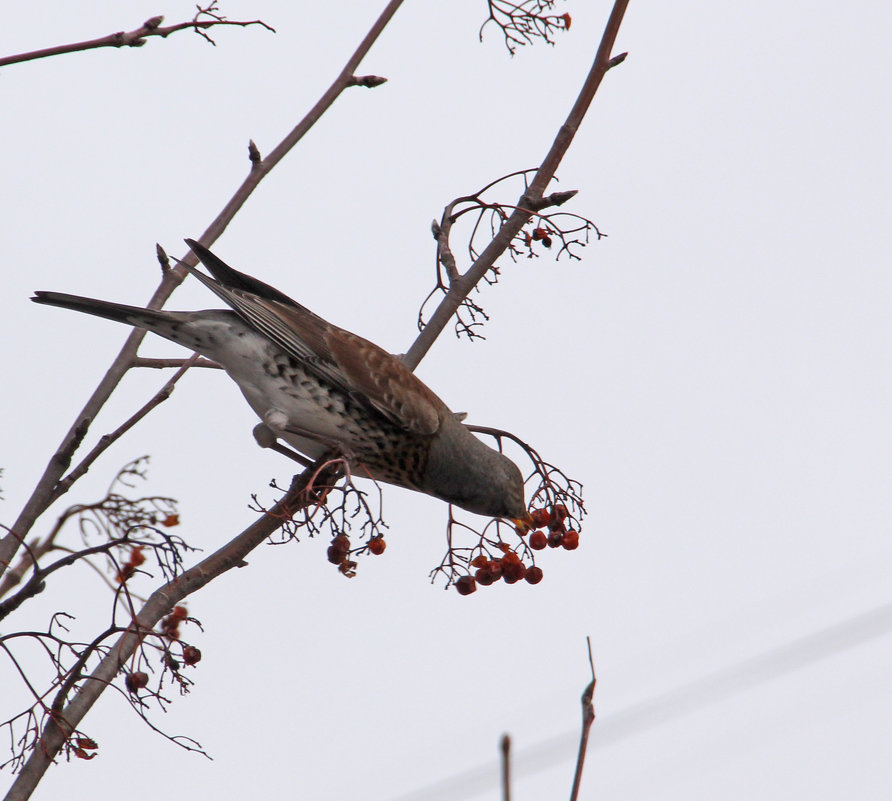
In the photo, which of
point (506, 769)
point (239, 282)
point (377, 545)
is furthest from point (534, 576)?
point (506, 769)

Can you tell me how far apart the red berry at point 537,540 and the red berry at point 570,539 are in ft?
0.29

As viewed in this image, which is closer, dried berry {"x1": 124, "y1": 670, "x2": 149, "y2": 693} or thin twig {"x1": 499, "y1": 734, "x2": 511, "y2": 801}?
thin twig {"x1": 499, "y1": 734, "x2": 511, "y2": 801}

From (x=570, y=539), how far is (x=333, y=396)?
4.23ft

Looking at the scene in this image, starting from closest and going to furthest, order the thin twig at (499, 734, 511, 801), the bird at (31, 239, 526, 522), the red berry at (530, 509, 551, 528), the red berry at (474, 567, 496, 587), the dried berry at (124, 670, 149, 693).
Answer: the thin twig at (499, 734, 511, 801), the dried berry at (124, 670, 149, 693), the red berry at (474, 567, 496, 587), the red berry at (530, 509, 551, 528), the bird at (31, 239, 526, 522)

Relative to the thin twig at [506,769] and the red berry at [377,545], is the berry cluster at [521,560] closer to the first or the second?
the red berry at [377,545]

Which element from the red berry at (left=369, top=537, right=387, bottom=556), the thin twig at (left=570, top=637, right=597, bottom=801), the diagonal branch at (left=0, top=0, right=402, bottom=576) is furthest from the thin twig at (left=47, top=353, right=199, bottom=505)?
the thin twig at (left=570, top=637, right=597, bottom=801)

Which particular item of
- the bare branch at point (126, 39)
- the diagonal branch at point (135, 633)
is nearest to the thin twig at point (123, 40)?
the bare branch at point (126, 39)

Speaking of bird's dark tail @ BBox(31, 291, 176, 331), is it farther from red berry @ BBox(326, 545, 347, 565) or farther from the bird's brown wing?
red berry @ BBox(326, 545, 347, 565)

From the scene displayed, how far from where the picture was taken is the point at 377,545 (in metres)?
3.46

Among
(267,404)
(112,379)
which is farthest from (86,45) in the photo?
(267,404)

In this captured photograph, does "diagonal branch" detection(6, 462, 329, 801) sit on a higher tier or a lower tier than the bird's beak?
lower

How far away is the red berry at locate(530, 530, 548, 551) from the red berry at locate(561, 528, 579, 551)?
89 millimetres

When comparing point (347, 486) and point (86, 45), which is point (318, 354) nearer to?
point (347, 486)

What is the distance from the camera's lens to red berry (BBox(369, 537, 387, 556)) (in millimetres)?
3443
